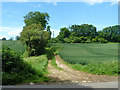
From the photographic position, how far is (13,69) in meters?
5.36

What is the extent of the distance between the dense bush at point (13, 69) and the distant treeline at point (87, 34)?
5375cm

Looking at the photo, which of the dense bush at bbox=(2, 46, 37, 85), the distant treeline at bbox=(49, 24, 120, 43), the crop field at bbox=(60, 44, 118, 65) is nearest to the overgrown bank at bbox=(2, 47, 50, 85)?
the dense bush at bbox=(2, 46, 37, 85)

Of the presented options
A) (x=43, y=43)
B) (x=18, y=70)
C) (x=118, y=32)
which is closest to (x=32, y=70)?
(x=18, y=70)

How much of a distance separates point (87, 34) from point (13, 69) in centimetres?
6552

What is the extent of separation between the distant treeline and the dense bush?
5375 cm

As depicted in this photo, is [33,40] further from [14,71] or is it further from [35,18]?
[35,18]

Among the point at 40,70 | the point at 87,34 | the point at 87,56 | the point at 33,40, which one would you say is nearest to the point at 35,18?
the point at 33,40

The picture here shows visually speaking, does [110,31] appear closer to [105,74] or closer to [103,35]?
[103,35]

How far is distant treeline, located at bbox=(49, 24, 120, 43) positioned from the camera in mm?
60688

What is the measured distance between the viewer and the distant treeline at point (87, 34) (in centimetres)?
6069

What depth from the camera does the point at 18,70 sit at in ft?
18.2

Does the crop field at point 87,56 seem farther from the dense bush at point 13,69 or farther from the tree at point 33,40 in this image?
the dense bush at point 13,69

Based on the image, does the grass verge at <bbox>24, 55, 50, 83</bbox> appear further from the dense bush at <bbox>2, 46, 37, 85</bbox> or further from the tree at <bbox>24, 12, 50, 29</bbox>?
the tree at <bbox>24, 12, 50, 29</bbox>

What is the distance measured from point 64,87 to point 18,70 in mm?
2742
